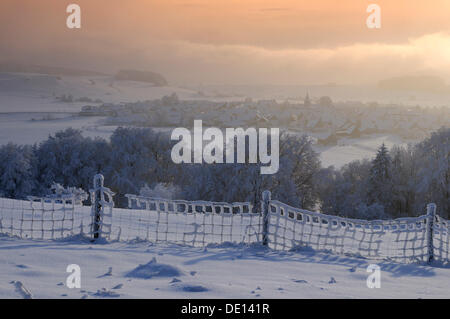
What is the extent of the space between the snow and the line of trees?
28.4 meters

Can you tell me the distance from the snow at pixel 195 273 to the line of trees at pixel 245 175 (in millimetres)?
28409

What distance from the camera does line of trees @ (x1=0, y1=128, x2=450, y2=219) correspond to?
40281mm

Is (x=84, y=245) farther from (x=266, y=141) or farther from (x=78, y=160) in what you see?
(x=78, y=160)

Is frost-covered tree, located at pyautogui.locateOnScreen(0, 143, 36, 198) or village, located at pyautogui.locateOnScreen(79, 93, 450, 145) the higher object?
village, located at pyautogui.locateOnScreen(79, 93, 450, 145)

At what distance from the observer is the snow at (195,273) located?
6.66m

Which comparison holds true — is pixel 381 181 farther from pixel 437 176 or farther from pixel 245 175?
pixel 245 175

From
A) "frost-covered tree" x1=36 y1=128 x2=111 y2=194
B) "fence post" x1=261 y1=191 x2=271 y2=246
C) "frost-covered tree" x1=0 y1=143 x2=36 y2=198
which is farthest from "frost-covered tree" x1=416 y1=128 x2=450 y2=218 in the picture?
"frost-covered tree" x1=0 y1=143 x2=36 y2=198

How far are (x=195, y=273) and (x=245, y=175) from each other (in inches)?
1263

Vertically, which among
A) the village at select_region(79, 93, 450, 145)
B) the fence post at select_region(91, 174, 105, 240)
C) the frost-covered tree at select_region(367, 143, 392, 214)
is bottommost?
the frost-covered tree at select_region(367, 143, 392, 214)
